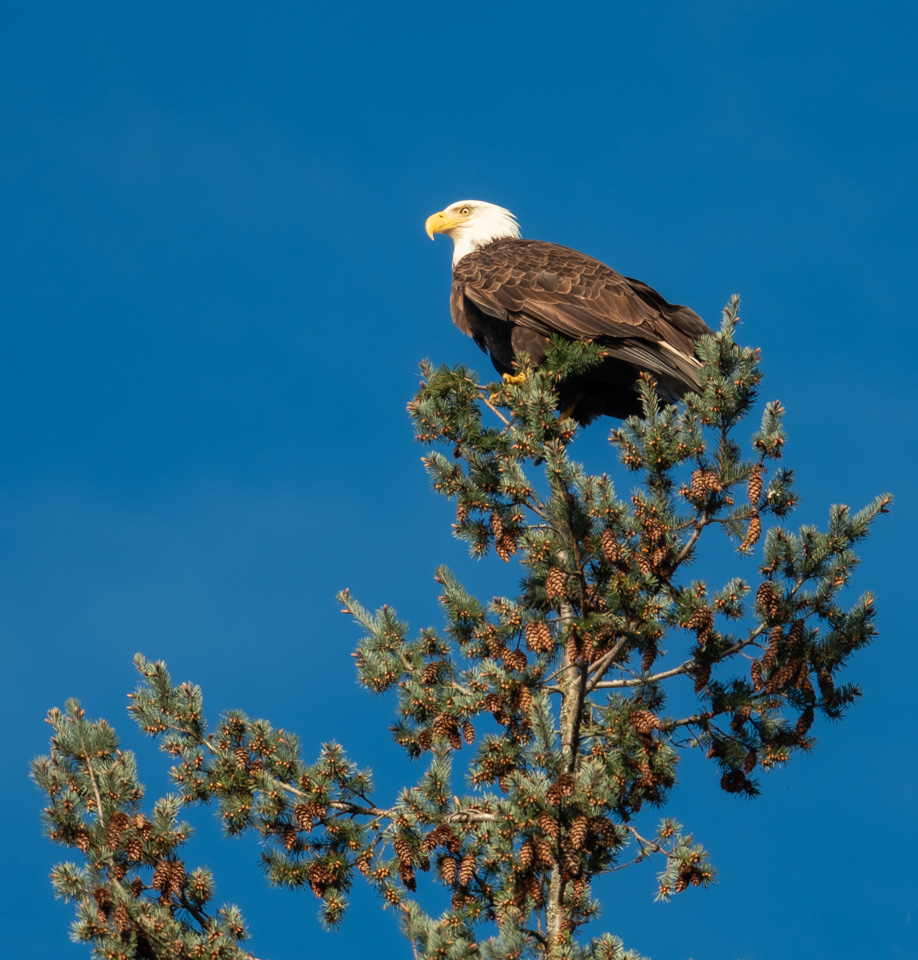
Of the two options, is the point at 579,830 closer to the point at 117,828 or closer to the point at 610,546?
the point at 610,546

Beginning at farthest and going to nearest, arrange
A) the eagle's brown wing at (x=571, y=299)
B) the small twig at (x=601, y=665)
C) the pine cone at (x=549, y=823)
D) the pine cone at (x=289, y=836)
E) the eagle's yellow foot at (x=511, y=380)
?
the eagle's brown wing at (x=571, y=299) < the eagle's yellow foot at (x=511, y=380) < the small twig at (x=601, y=665) < the pine cone at (x=289, y=836) < the pine cone at (x=549, y=823)

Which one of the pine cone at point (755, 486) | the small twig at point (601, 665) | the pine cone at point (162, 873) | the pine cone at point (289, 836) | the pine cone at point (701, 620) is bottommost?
the pine cone at point (162, 873)

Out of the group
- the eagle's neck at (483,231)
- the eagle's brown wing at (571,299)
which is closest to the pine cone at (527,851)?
the eagle's brown wing at (571,299)

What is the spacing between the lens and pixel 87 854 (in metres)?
5.20

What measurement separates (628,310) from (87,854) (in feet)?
15.9

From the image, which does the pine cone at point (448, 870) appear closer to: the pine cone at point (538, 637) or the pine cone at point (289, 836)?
the pine cone at point (289, 836)

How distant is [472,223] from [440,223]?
27 centimetres

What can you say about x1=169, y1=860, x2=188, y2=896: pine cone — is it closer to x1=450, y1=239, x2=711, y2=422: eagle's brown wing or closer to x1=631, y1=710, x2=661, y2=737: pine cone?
x1=631, y1=710, x2=661, y2=737: pine cone

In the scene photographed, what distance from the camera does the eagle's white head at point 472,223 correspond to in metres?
10.1

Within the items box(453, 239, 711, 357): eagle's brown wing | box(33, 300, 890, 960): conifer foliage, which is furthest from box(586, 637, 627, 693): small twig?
box(453, 239, 711, 357): eagle's brown wing

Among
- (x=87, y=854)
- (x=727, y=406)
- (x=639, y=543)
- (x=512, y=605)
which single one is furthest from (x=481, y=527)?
(x=87, y=854)

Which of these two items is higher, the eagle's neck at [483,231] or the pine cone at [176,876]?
the eagle's neck at [483,231]

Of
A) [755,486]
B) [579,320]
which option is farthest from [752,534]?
[579,320]

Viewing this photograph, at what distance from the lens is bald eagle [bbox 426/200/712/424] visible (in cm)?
797
